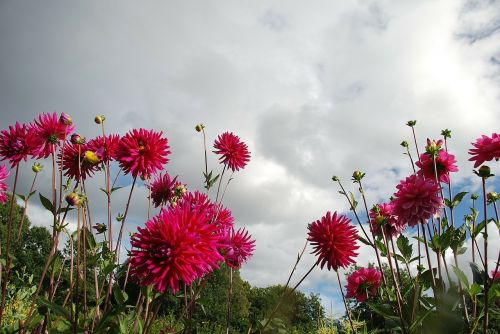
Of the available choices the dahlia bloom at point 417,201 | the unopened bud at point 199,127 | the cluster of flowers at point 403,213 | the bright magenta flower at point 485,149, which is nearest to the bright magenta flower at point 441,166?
the cluster of flowers at point 403,213

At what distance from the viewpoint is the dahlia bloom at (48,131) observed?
3.54 metres

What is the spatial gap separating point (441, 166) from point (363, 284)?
70.2 inches

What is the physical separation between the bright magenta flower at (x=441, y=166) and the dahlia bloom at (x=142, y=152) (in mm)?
2802

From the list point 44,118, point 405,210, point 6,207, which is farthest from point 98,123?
point 6,207

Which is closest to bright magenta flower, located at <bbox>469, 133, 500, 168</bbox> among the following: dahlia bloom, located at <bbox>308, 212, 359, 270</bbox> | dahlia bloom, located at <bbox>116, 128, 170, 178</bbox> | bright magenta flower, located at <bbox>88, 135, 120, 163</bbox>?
dahlia bloom, located at <bbox>308, 212, 359, 270</bbox>

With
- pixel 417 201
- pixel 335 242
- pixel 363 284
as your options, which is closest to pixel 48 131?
pixel 335 242

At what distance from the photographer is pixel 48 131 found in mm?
3594

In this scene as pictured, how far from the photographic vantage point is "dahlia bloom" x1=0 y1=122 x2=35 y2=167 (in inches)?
141

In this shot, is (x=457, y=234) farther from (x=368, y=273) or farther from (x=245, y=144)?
(x=245, y=144)

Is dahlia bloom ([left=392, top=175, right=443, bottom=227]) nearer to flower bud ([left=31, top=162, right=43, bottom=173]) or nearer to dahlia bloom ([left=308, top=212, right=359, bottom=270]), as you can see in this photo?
dahlia bloom ([left=308, top=212, right=359, bottom=270])

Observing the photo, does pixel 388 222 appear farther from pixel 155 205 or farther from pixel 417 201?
pixel 155 205

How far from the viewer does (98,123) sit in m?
3.96

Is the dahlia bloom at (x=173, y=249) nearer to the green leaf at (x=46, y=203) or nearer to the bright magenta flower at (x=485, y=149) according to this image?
the green leaf at (x=46, y=203)

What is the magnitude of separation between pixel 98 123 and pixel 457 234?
3.75 m
